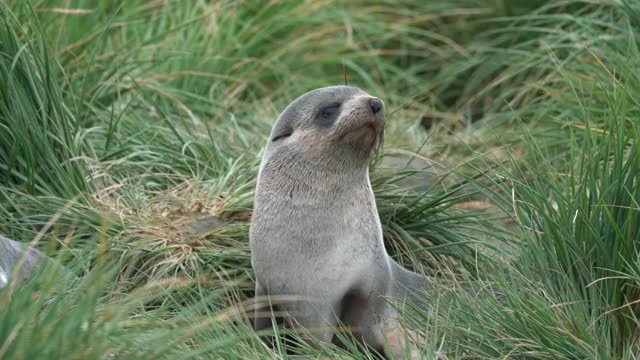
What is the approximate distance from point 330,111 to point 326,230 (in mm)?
431

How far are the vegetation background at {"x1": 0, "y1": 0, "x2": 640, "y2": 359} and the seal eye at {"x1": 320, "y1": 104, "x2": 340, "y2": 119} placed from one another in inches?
23.7

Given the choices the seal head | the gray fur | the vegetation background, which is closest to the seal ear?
the seal head

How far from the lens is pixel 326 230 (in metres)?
3.79

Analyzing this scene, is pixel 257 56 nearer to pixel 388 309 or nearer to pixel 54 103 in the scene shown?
pixel 54 103

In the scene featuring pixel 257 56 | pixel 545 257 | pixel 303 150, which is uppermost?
pixel 303 150

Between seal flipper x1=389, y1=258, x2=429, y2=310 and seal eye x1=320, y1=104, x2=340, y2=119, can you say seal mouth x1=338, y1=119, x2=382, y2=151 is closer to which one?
seal eye x1=320, y1=104, x2=340, y2=119

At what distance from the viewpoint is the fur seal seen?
378 centimetres

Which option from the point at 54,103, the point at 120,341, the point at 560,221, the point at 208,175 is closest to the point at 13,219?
the point at 54,103

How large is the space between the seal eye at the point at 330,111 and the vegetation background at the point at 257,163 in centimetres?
60

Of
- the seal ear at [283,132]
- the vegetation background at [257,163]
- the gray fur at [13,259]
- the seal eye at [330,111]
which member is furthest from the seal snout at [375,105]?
the gray fur at [13,259]

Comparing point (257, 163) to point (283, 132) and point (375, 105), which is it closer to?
point (283, 132)

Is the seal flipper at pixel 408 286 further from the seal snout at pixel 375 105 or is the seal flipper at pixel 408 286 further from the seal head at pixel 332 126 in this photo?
the seal snout at pixel 375 105

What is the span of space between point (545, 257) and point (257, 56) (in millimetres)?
3761

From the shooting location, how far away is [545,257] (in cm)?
378
